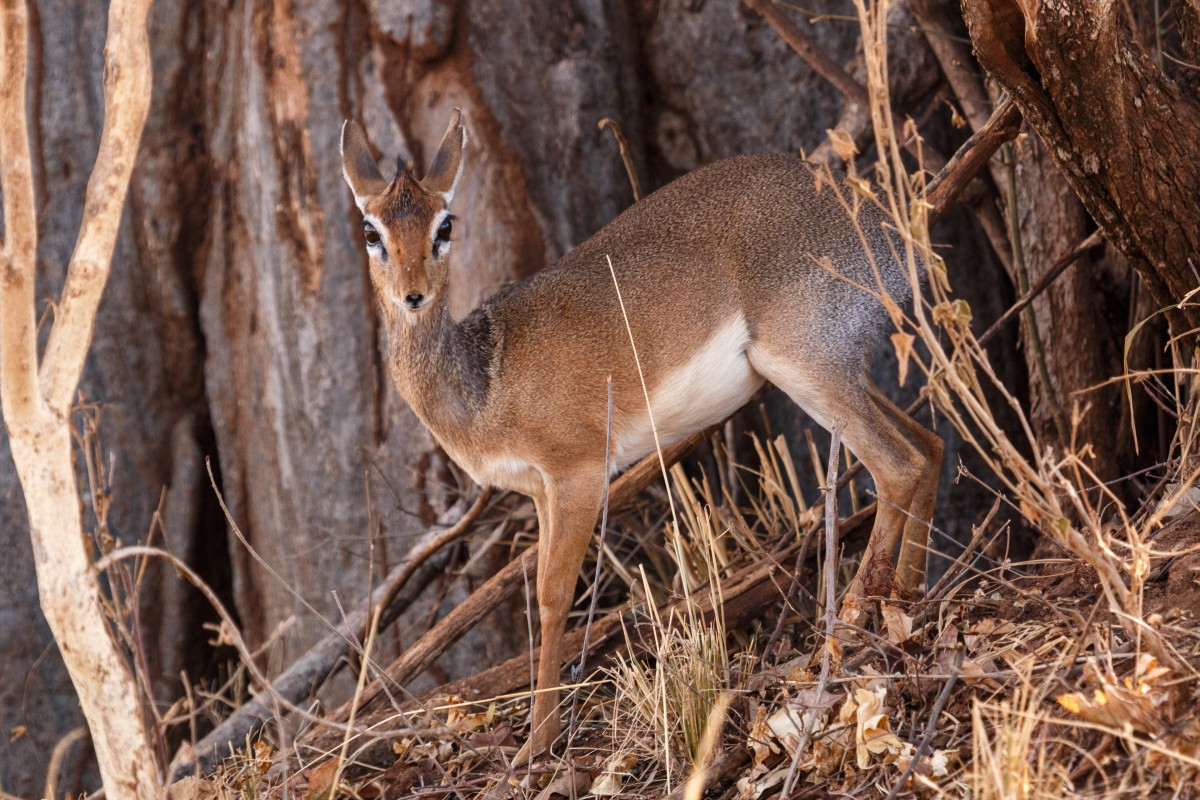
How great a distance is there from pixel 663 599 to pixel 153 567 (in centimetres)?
267

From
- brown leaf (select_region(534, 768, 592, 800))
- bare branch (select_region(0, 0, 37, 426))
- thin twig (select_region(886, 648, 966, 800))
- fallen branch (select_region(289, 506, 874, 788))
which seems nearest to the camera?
thin twig (select_region(886, 648, 966, 800))

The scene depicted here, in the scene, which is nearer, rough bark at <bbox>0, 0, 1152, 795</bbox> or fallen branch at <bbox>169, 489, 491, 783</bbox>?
fallen branch at <bbox>169, 489, 491, 783</bbox>

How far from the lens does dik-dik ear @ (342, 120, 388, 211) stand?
466cm

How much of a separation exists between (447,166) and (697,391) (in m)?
1.26

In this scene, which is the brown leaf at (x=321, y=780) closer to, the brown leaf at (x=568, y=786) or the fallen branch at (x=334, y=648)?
the brown leaf at (x=568, y=786)

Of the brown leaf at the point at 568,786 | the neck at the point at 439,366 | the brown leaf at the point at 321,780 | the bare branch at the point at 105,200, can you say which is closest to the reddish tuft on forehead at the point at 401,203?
the neck at the point at 439,366

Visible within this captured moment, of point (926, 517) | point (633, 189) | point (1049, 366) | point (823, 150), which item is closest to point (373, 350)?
point (633, 189)

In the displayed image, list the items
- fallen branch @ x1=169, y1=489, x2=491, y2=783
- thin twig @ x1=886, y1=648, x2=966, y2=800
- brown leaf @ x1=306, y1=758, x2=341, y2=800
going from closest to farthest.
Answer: thin twig @ x1=886, y1=648, x2=966, y2=800
brown leaf @ x1=306, y1=758, x2=341, y2=800
fallen branch @ x1=169, y1=489, x2=491, y2=783

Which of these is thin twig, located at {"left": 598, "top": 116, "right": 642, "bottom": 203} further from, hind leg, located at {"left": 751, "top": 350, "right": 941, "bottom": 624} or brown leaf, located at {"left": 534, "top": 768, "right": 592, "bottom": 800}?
brown leaf, located at {"left": 534, "top": 768, "right": 592, "bottom": 800}

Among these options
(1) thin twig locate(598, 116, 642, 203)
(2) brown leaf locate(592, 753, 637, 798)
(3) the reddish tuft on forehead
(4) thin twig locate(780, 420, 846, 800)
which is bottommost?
(2) brown leaf locate(592, 753, 637, 798)

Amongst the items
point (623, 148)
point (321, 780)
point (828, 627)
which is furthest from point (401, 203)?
point (828, 627)

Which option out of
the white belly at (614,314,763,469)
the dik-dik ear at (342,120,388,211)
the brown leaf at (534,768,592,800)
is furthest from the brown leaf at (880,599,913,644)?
the dik-dik ear at (342,120,388,211)

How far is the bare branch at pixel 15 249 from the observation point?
10.4 feet

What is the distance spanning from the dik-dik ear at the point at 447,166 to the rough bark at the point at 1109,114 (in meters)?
1.88
